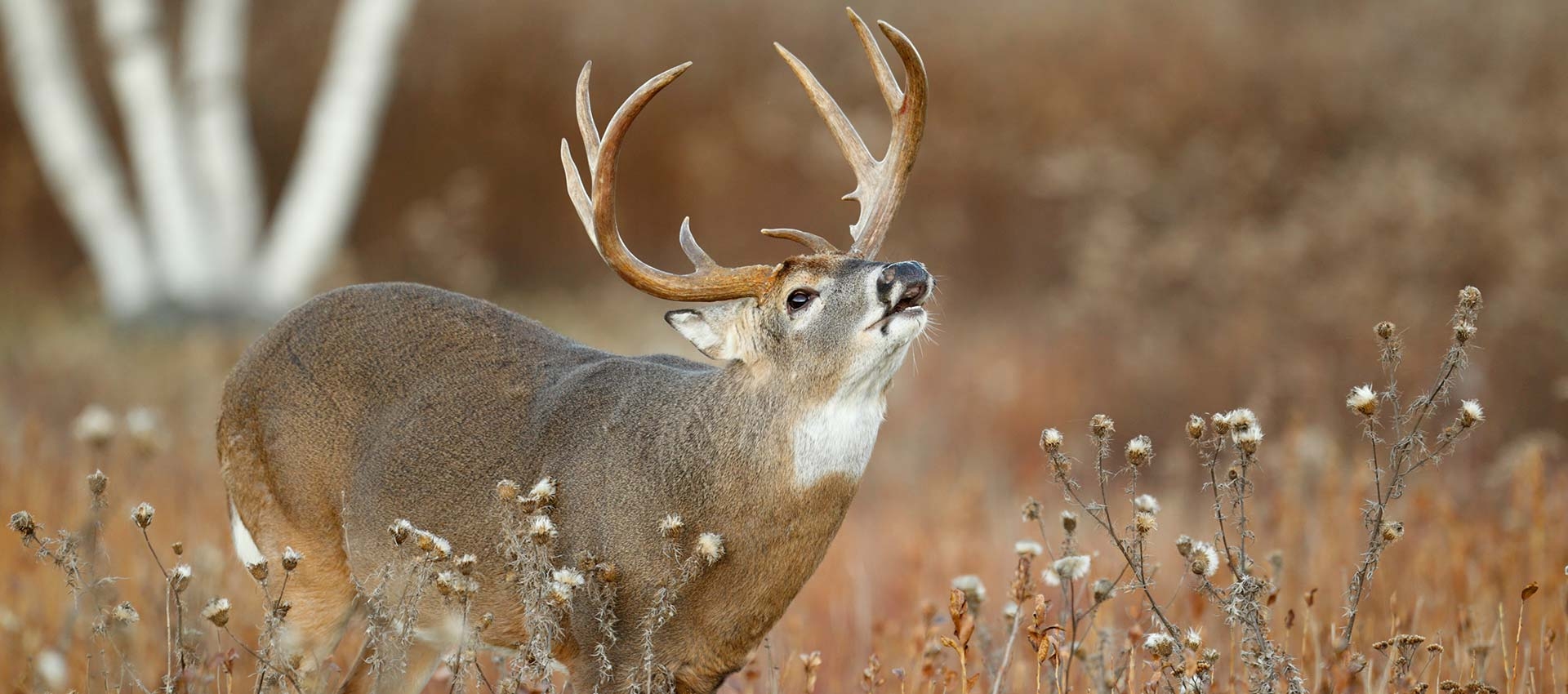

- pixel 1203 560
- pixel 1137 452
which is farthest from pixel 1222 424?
pixel 1203 560

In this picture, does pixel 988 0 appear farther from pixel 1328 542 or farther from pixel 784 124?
pixel 1328 542

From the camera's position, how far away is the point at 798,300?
386cm

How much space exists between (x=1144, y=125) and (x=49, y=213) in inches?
458

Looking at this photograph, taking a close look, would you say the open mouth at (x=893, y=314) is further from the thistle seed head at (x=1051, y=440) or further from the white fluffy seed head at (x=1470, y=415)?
the white fluffy seed head at (x=1470, y=415)

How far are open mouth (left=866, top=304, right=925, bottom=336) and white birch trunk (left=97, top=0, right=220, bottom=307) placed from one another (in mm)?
10715

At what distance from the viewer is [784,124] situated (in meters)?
14.7

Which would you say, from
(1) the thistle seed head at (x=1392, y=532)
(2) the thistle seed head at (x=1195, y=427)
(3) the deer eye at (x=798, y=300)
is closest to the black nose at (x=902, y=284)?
(3) the deer eye at (x=798, y=300)

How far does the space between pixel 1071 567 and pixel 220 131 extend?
11.4 m

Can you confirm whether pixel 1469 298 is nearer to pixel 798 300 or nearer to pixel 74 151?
pixel 798 300

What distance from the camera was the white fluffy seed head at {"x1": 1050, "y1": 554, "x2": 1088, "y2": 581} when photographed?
339 cm

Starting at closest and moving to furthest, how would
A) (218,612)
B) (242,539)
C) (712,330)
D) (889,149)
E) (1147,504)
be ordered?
1. (218,612)
2. (1147,504)
3. (712,330)
4. (889,149)
5. (242,539)

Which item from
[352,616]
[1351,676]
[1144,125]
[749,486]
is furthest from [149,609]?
[1144,125]

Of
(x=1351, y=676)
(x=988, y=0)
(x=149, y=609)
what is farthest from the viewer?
(x=988, y=0)

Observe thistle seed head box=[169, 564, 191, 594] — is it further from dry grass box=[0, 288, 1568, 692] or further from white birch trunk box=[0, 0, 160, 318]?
white birch trunk box=[0, 0, 160, 318]
